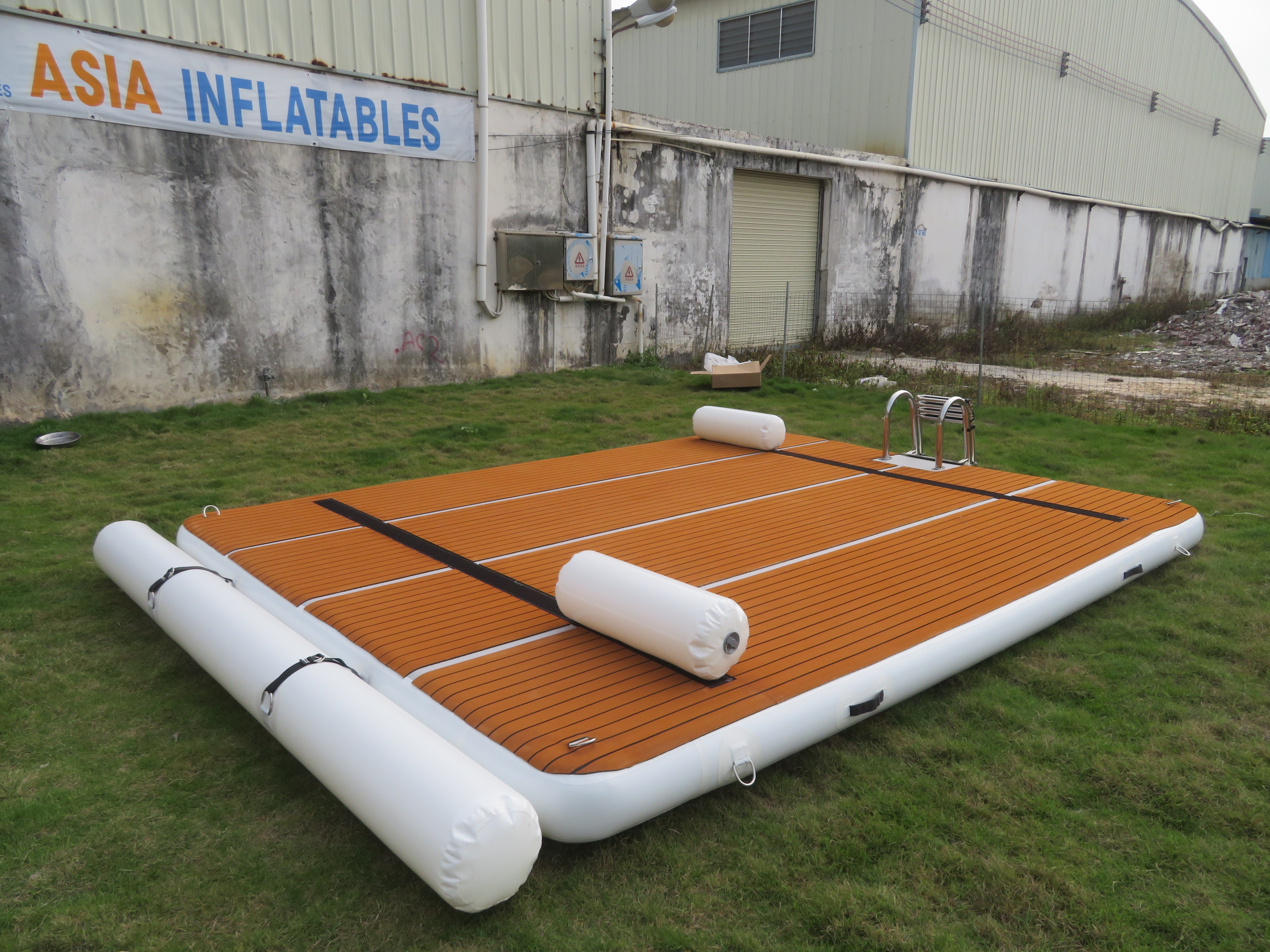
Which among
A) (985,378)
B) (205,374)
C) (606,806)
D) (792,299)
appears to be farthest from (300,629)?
(792,299)

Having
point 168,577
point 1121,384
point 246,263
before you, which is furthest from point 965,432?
point 246,263

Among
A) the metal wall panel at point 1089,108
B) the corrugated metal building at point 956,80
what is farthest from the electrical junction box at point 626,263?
the metal wall panel at point 1089,108

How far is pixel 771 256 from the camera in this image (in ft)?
50.1

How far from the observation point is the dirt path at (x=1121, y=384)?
36.4 feet

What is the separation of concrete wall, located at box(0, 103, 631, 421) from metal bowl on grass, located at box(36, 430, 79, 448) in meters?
0.67

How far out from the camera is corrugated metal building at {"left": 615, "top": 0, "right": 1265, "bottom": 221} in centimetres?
1678

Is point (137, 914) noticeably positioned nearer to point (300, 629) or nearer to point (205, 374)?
point (300, 629)

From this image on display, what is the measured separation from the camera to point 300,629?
12.4 ft

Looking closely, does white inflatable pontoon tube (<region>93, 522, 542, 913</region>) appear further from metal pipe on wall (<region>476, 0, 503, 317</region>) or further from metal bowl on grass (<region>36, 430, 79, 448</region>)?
metal pipe on wall (<region>476, 0, 503, 317</region>)

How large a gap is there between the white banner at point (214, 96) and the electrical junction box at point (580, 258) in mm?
1691

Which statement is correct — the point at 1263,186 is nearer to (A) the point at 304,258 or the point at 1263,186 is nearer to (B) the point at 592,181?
(B) the point at 592,181

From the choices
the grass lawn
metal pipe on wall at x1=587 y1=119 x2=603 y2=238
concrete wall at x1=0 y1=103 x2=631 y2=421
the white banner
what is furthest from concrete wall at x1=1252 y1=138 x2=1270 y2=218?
the grass lawn

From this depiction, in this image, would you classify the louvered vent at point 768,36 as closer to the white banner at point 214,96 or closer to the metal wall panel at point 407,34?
the metal wall panel at point 407,34

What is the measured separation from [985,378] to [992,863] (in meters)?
10.8
